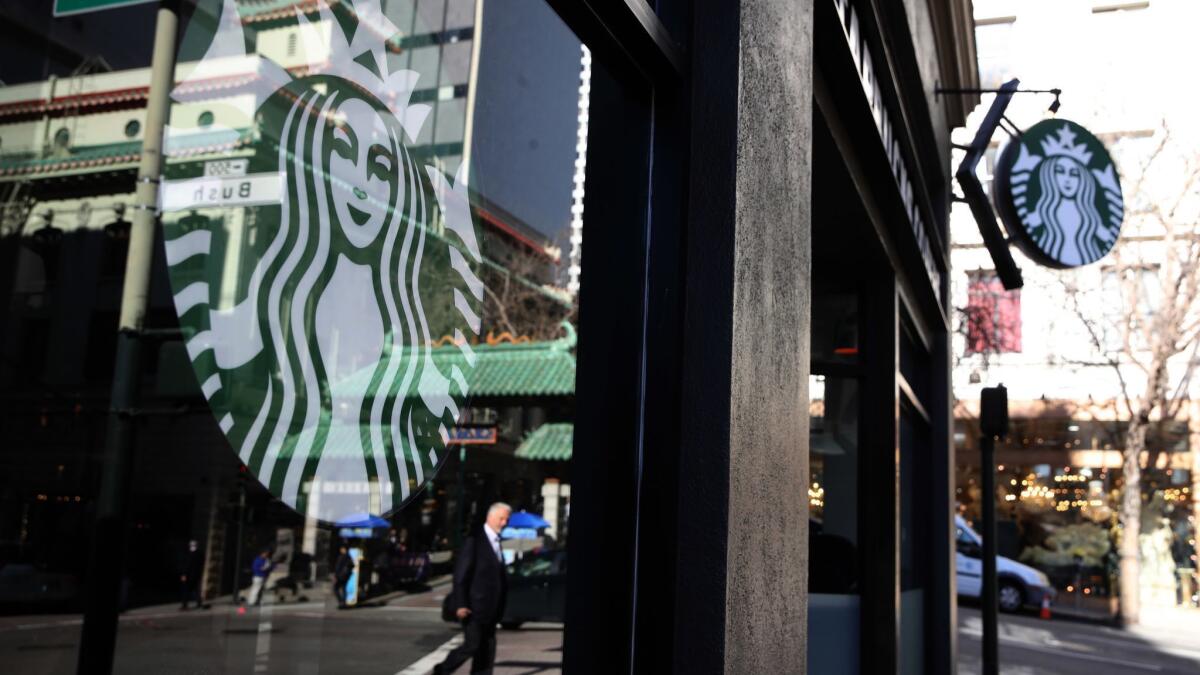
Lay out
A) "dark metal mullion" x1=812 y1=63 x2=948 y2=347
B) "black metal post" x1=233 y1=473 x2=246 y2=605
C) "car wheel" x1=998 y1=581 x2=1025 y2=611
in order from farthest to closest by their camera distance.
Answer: "car wheel" x1=998 y1=581 x2=1025 y2=611, "dark metal mullion" x1=812 y1=63 x2=948 y2=347, "black metal post" x1=233 y1=473 x2=246 y2=605

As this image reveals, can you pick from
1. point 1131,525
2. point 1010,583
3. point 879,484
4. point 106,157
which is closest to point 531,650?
point 106,157

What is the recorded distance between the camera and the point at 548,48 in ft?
7.30

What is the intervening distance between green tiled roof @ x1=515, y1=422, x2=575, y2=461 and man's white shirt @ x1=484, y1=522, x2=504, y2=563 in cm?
18

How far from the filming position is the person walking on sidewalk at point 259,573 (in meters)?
1.18

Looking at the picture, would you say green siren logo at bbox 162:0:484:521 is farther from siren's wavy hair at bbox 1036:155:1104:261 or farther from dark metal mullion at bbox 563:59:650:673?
siren's wavy hair at bbox 1036:155:1104:261

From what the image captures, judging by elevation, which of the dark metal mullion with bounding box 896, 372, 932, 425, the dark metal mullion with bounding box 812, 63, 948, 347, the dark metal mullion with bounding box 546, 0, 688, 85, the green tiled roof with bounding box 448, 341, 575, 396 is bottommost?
the green tiled roof with bounding box 448, 341, 575, 396

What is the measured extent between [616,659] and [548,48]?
132 centimetres

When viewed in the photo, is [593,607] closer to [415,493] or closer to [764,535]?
[764,535]

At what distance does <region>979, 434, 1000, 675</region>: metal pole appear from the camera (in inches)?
351

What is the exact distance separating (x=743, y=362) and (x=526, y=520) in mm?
710

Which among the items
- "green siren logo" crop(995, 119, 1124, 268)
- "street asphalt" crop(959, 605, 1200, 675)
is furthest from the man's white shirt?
"street asphalt" crop(959, 605, 1200, 675)

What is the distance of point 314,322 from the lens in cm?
141

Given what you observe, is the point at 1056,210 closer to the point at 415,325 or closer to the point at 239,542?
the point at 415,325

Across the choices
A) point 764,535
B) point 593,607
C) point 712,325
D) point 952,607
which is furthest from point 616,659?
point 952,607
